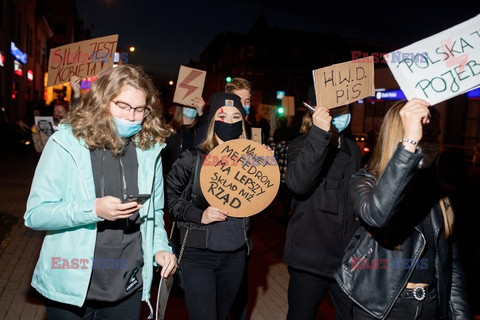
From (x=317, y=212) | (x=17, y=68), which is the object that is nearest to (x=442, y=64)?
(x=317, y=212)

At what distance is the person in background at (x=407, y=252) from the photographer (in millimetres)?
2465

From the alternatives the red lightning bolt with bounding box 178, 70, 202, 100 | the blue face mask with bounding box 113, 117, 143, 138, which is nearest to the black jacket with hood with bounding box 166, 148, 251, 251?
the blue face mask with bounding box 113, 117, 143, 138

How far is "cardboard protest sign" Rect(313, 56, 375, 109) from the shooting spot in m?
3.28

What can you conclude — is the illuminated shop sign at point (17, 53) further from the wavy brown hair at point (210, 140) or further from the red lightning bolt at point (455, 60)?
the red lightning bolt at point (455, 60)

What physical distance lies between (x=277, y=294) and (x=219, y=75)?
72.9 metres

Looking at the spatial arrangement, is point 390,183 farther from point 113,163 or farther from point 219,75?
point 219,75

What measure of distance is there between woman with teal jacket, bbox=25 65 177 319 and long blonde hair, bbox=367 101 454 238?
1336 mm

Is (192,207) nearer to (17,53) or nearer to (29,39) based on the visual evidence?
(17,53)

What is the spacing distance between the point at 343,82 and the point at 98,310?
2.34 m

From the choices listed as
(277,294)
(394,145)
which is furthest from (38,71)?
(394,145)

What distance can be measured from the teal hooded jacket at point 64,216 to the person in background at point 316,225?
1446 millimetres

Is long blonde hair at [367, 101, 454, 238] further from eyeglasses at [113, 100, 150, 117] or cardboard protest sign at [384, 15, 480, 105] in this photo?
eyeglasses at [113, 100, 150, 117]

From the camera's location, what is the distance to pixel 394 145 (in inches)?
97.5

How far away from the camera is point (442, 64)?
244 centimetres
